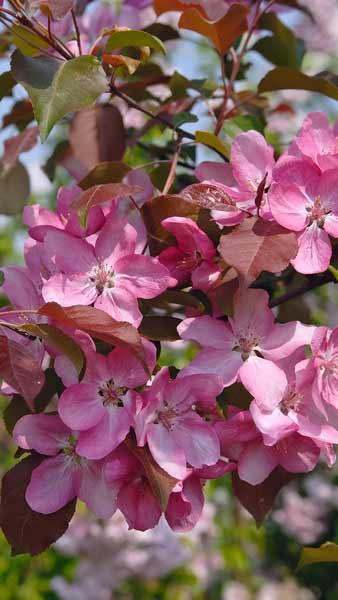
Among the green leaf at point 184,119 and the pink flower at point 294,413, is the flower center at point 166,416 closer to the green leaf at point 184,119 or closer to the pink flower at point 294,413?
the pink flower at point 294,413

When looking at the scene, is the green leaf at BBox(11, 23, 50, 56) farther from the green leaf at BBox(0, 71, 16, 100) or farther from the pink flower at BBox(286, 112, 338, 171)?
the pink flower at BBox(286, 112, 338, 171)

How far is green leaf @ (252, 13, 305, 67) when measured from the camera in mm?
1311

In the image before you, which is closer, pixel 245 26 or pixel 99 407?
pixel 99 407

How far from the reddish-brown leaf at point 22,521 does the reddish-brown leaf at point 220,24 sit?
21.2 inches

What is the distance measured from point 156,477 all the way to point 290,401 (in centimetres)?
15

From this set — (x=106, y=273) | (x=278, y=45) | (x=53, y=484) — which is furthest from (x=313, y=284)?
(x=278, y=45)

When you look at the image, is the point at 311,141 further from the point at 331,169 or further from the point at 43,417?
the point at 43,417

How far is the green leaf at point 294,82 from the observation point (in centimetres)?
99

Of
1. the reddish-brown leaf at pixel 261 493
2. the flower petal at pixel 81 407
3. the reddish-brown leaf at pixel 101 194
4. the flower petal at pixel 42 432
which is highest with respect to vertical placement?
the reddish-brown leaf at pixel 101 194

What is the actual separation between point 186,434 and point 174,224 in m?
0.18

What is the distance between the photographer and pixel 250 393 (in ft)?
2.51

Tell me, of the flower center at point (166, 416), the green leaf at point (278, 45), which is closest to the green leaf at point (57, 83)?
the flower center at point (166, 416)

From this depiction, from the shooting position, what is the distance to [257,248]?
0.75 m

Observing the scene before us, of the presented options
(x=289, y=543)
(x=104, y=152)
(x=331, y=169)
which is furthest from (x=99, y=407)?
(x=289, y=543)
